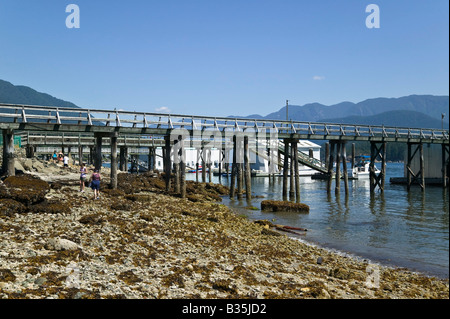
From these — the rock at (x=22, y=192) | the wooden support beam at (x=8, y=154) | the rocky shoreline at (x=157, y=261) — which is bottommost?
the rocky shoreline at (x=157, y=261)

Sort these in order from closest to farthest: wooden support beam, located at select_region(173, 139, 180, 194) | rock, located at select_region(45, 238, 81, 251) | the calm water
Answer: rock, located at select_region(45, 238, 81, 251)
the calm water
wooden support beam, located at select_region(173, 139, 180, 194)

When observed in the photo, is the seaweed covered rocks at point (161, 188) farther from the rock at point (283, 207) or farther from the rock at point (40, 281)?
the rock at point (40, 281)

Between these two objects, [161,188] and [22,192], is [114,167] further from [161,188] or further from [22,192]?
[22,192]

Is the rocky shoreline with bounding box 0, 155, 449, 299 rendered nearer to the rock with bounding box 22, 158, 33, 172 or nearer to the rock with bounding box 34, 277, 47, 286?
the rock with bounding box 34, 277, 47, 286

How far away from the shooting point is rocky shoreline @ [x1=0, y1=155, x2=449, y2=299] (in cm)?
821

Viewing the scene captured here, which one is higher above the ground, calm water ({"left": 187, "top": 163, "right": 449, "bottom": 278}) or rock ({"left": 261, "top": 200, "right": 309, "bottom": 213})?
rock ({"left": 261, "top": 200, "right": 309, "bottom": 213})

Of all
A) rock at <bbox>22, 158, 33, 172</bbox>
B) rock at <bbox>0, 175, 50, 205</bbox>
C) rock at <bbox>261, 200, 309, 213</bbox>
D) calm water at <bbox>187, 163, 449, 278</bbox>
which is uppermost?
rock at <bbox>22, 158, 33, 172</bbox>

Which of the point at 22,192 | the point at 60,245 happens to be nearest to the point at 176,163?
the point at 22,192

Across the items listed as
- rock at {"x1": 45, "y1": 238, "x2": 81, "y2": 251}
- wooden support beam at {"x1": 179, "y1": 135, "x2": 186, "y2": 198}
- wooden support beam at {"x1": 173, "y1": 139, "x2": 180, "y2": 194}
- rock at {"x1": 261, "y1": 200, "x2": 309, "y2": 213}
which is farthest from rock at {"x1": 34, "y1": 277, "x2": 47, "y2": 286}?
wooden support beam at {"x1": 173, "y1": 139, "x2": 180, "y2": 194}

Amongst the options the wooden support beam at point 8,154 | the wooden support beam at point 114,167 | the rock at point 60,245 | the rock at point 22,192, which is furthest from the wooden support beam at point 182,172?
the rock at point 60,245

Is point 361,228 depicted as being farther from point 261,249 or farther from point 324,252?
point 261,249

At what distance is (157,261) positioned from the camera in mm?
10367

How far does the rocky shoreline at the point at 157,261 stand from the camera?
821cm
